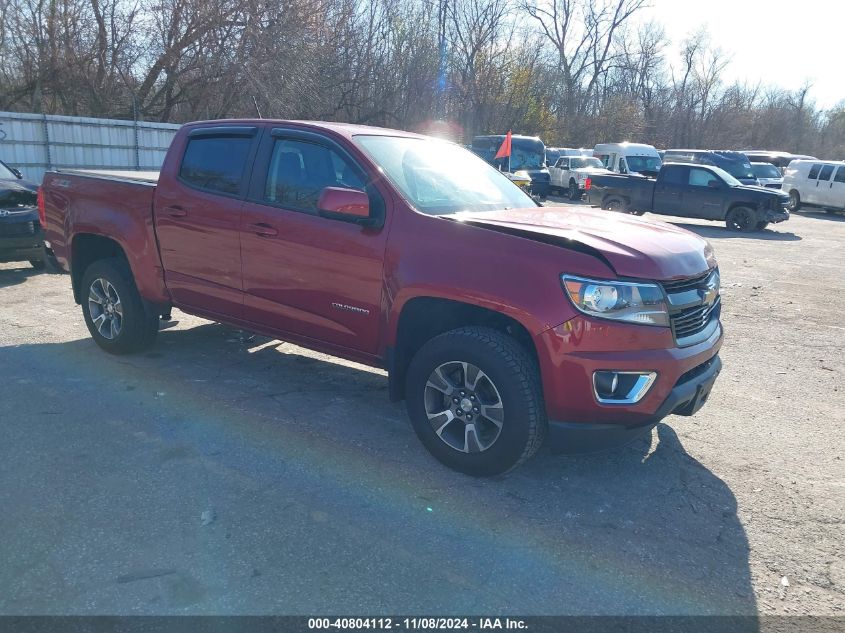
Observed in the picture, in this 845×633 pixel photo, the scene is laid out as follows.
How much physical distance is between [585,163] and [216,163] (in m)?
24.4

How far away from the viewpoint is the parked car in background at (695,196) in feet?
57.2

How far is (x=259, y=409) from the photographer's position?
4.68 metres

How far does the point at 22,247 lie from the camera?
862cm

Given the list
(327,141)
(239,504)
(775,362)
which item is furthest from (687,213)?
(239,504)

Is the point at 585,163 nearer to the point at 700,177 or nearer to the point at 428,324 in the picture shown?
the point at 700,177

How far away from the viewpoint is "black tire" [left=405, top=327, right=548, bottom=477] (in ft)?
11.3

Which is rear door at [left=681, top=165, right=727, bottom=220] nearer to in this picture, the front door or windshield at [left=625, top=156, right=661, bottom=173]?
windshield at [left=625, top=156, right=661, bottom=173]

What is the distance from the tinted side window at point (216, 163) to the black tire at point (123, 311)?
1.07 m

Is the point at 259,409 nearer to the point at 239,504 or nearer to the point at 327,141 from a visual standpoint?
the point at 239,504

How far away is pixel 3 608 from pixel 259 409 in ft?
7.15

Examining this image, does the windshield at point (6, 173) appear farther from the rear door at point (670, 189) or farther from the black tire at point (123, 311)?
the rear door at point (670, 189)

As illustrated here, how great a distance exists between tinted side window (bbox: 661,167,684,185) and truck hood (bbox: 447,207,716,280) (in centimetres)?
1571

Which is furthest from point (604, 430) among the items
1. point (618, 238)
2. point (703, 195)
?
point (703, 195)

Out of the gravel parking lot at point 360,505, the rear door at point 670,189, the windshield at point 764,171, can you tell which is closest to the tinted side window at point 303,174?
the gravel parking lot at point 360,505
